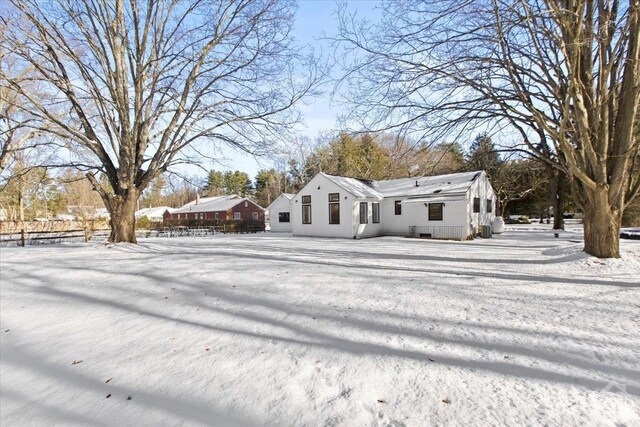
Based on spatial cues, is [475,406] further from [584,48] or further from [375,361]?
[584,48]

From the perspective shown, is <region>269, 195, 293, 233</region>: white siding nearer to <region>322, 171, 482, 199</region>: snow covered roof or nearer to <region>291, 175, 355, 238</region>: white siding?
<region>291, 175, 355, 238</region>: white siding

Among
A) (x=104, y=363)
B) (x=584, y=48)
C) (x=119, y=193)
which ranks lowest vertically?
(x=104, y=363)

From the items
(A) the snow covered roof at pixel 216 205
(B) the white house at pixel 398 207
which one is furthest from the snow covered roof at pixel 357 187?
(A) the snow covered roof at pixel 216 205

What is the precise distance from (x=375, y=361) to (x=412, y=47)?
795 cm

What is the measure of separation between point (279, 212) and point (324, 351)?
86.8 ft

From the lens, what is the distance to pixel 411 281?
6.39 metres

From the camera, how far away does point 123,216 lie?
13.2 meters

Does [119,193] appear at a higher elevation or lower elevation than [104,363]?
higher

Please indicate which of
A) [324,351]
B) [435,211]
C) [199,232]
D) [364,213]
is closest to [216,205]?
[199,232]

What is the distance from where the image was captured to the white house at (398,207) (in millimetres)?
18422

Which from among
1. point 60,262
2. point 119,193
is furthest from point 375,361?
point 119,193

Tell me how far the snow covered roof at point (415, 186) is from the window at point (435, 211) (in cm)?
69

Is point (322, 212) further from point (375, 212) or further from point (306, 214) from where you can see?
point (375, 212)

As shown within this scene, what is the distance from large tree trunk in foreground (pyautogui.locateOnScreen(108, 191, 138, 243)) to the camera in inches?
507
